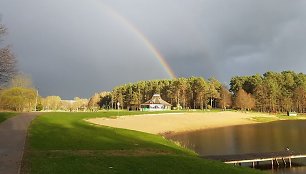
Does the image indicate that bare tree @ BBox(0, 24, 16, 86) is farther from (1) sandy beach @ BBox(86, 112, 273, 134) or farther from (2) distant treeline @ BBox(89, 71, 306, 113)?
(2) distant treeline @ BBox(89, 71, 306, 113)

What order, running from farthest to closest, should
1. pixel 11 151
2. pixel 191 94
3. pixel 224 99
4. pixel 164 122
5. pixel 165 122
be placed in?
pixel 191 94
pixel 224 99
pixel 165 122
pixel 164 122
pixel 11 151

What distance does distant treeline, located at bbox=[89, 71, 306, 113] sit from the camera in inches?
6909

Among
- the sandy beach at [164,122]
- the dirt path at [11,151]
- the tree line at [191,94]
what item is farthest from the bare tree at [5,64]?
the tree line at [191,94]

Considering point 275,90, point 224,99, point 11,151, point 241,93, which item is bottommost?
point 11,151

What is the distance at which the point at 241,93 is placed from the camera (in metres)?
165

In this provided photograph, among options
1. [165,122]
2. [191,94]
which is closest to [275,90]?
[191,94]

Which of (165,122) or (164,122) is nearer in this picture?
(164,122)

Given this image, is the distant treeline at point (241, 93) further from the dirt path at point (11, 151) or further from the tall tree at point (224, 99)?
the dirt path at point (11, 151)

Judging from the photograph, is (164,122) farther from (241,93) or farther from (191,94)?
(191,94)

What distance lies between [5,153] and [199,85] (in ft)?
520

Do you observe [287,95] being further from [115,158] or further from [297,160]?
[115,158]

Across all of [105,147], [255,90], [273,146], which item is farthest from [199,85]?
[105,147]

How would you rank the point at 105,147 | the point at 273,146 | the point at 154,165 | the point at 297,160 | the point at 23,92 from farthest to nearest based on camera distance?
the point at 23,92 < the point at 273,146 < the point at 297,160 < the point at 105,147 < the point at 154,165

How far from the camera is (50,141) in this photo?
A: 30297mm
